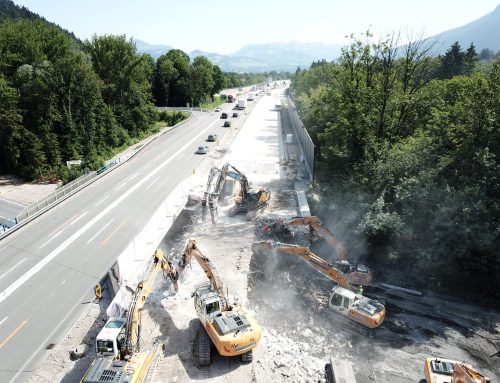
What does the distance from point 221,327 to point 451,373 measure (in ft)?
31.1

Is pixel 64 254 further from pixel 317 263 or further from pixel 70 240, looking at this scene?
pixel 317 263

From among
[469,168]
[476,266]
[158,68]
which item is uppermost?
[158,68]

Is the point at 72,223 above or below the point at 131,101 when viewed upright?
below

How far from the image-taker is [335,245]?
26109mm

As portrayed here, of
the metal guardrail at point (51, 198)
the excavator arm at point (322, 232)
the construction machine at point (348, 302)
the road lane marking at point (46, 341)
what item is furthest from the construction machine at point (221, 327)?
the metal guardrail at point (51, 198)

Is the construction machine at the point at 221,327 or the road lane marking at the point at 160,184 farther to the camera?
the road lane marking at the point at 160,184

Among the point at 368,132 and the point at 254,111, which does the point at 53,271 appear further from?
the point at 254,111

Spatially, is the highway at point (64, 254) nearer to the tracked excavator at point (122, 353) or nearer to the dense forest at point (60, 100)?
the tracked excavator at point (122, 353)

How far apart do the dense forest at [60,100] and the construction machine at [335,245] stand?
3075cm

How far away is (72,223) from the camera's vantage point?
33656mm

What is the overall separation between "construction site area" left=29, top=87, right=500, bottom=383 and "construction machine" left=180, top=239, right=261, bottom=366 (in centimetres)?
5

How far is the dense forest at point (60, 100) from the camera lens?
50844 millimetres

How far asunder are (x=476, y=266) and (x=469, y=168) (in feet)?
23.0

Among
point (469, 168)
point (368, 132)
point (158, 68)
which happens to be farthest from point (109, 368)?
point (158, 68)
